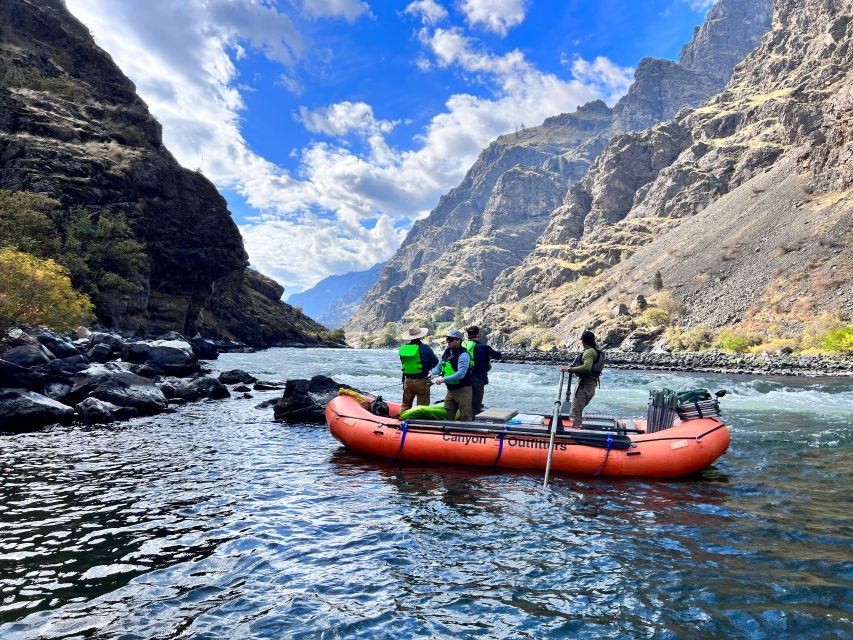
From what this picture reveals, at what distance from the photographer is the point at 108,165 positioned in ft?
176

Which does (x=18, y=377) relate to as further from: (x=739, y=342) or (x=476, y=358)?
(x=739, y=342)

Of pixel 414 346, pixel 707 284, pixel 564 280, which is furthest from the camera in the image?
pixel 564 280

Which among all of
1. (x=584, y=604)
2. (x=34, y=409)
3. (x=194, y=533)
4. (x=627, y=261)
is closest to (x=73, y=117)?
(x=34, y=409)

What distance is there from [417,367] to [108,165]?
56.5 meters

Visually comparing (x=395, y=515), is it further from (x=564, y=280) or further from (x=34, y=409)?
(x=564, y=280)

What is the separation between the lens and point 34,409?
13875 mm

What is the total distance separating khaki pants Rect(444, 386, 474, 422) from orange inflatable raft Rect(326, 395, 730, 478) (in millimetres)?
778

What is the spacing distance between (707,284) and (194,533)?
301 ft

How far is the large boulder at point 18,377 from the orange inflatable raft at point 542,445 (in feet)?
34.8

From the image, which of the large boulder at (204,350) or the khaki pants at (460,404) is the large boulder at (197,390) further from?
the large boulder at (204,350)

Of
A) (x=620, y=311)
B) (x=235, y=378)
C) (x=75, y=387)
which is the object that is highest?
(x=620, y=311)

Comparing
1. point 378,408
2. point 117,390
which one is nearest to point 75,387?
point 117,390

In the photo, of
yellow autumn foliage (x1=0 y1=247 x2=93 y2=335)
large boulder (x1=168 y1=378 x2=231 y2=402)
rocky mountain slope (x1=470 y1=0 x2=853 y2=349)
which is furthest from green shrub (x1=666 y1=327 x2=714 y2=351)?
yellow autumn foliage (x1=0 y1=247 x2=93 y2=335)

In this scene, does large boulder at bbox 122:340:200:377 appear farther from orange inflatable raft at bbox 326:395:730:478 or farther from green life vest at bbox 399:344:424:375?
green life vest at bbox 399:344:424:375
